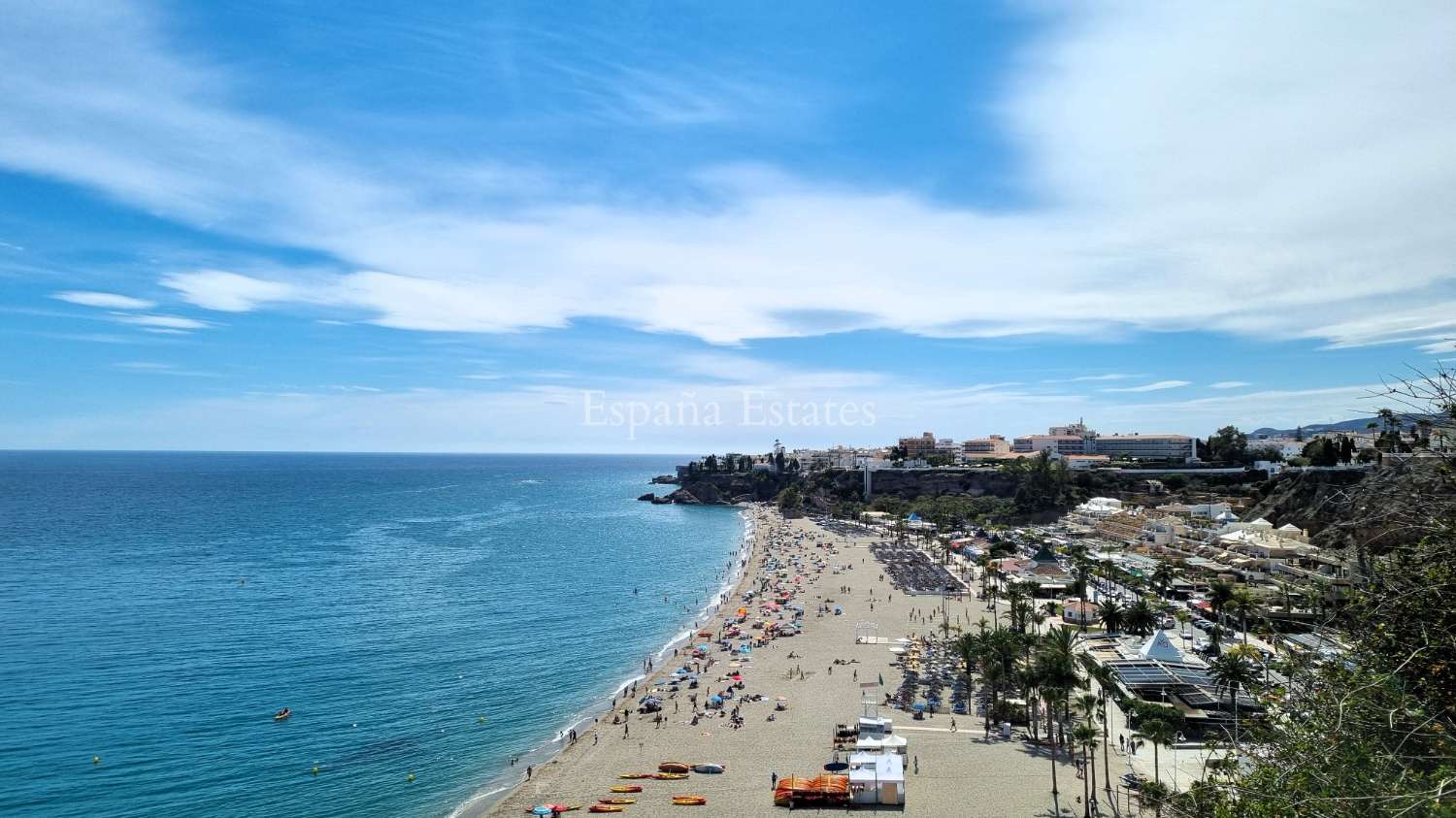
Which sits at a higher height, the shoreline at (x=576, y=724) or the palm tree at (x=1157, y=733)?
the palm tree at (x=1157, y=733)

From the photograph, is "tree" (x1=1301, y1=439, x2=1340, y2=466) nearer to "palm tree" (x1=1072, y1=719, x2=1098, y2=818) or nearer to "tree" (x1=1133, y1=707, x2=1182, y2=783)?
"tree" (x1=1133, y1=707, x2=1182, y2=783)

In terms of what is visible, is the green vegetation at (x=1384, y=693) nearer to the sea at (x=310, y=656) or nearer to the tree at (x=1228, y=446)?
the sea at (x=310, y=656)

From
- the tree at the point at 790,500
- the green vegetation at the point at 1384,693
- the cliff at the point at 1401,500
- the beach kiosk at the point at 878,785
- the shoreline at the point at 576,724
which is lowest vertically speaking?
the shoreline at the point at 576,724

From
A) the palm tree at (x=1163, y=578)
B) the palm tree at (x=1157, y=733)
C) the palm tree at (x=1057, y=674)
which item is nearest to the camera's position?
the palm tree at (x=1157, y=733)

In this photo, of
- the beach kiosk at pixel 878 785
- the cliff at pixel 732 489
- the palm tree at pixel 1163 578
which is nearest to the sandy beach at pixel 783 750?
the beach kiosk at pixel 878 785

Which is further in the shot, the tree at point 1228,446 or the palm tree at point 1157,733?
the tree at point 1228,446

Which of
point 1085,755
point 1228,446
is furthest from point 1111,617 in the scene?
point 1228,446

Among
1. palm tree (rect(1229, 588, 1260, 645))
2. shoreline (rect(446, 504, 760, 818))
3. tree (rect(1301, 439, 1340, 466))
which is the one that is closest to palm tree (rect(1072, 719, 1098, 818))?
palm tree (rect(1229, 588, 1260, 645))
